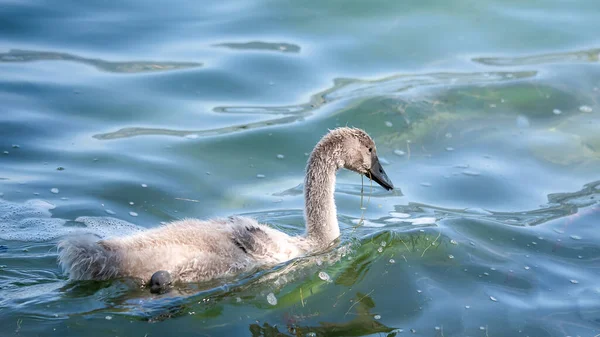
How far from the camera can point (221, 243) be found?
676 centimetres

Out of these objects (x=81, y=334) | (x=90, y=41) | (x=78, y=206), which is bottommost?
(x=81, y=334)

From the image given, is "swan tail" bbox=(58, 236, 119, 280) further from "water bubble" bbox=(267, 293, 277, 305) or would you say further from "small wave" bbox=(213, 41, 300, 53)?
"small wave" bbox=(213, 41, 300, 53)

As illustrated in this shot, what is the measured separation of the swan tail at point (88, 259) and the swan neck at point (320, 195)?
1845 mm

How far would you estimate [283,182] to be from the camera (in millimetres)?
9242

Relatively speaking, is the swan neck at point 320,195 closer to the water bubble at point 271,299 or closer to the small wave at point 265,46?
the water bubble at point 271,299

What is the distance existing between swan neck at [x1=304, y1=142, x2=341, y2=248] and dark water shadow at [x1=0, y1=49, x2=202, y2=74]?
5077mm

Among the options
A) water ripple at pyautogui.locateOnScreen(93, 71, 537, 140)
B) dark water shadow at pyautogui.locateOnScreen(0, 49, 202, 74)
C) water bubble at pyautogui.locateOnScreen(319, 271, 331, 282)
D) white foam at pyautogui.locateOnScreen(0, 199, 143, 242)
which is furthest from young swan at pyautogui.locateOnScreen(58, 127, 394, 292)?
dark water shadow at pyautogui.locateOnScreen(0, 49, 202, 74)

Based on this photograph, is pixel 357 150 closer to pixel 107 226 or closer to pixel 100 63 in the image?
pixel 107 226

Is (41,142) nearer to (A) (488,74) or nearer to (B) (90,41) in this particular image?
(B) (90,41)

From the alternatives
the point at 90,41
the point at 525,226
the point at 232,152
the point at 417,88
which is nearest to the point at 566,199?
the point at 525,226

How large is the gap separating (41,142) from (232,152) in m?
2.20

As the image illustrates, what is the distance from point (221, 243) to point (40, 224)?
206cm

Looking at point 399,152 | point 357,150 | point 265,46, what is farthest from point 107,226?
point 265,46

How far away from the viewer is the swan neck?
7.38m
